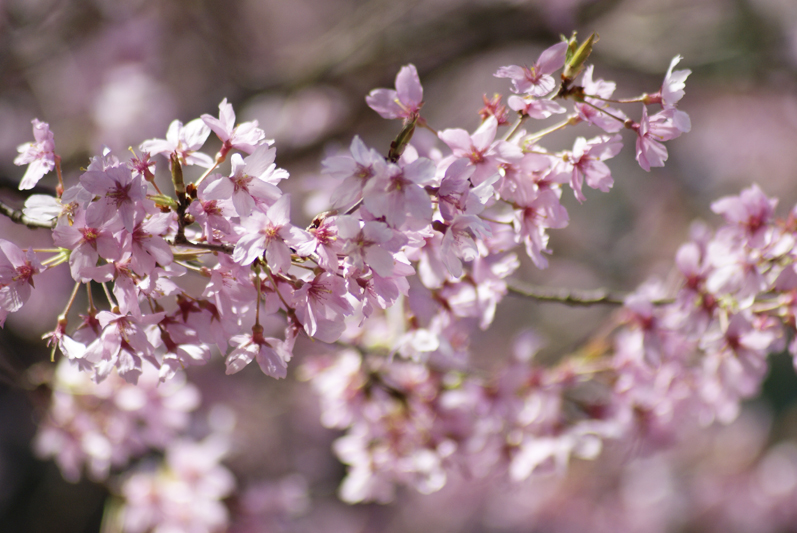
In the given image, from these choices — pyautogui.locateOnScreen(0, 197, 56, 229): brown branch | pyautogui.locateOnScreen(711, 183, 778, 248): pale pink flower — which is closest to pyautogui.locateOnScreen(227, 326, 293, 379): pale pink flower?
pyautogui.locateOnScreen(0, 197, 56, 229): brown branch

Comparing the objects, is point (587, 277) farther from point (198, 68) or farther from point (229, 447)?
point (198, 68)

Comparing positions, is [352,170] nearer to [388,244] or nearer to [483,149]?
[388,244]

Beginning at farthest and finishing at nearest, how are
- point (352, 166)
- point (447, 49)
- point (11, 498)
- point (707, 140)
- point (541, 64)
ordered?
point (707, 140)
point (11, 498)
point (447, 49)
point (541, 64)
point (352, 166)

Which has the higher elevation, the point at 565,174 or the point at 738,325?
the point at 565,174

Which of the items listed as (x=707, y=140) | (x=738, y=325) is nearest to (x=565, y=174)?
(x=738, y=325)

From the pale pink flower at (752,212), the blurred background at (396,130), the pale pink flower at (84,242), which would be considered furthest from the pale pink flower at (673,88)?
the blurred background at (396,130)

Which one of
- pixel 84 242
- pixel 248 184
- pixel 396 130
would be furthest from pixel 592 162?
pixel 396 130

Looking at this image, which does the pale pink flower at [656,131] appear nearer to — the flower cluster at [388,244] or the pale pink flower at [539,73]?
the flower cluster at [388,244]
